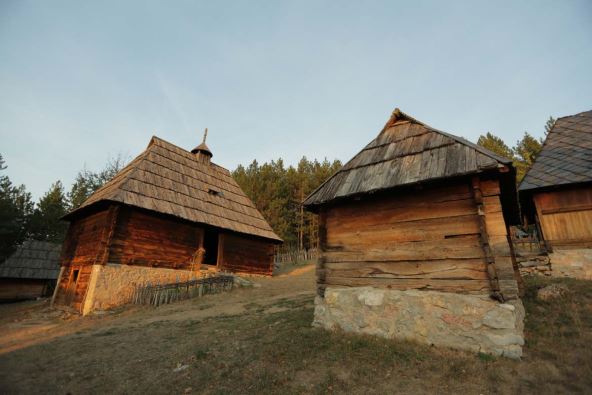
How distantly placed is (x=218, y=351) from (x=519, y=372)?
5385 mm

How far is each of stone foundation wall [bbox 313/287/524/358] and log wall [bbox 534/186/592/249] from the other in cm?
823

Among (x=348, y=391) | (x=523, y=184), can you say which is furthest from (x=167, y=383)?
(x=523, y=184)

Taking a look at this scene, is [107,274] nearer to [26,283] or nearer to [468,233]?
[468,233]

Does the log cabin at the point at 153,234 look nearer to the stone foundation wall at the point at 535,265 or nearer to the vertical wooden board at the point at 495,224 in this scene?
the vertical wooden board at the point at 495,224

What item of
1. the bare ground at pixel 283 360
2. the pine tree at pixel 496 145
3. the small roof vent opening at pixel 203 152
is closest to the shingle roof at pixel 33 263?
the small roof vent opening at pixel 203 152

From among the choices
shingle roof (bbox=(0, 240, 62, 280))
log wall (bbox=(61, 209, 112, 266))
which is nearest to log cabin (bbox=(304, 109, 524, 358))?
log wall (bbox=(61, 209, 112, 266))

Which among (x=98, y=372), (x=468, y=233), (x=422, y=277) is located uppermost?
(x=468, y=233)

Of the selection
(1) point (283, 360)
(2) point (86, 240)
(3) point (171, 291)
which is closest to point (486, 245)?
(1) point (283, 360)

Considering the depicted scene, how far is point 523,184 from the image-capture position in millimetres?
12422

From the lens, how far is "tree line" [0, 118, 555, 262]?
33491 millimetres

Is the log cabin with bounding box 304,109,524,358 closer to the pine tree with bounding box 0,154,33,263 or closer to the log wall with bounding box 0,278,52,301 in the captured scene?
the log wall with bounding box 0,278,52,301

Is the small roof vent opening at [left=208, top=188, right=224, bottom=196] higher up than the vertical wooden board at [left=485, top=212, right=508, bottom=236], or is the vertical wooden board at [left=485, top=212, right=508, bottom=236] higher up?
the small roof vent opening at [left=208, top=188, right=224, bottom=196]

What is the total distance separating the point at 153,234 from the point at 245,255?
5.86 m

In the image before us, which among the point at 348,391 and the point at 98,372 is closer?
the point at 348,391
